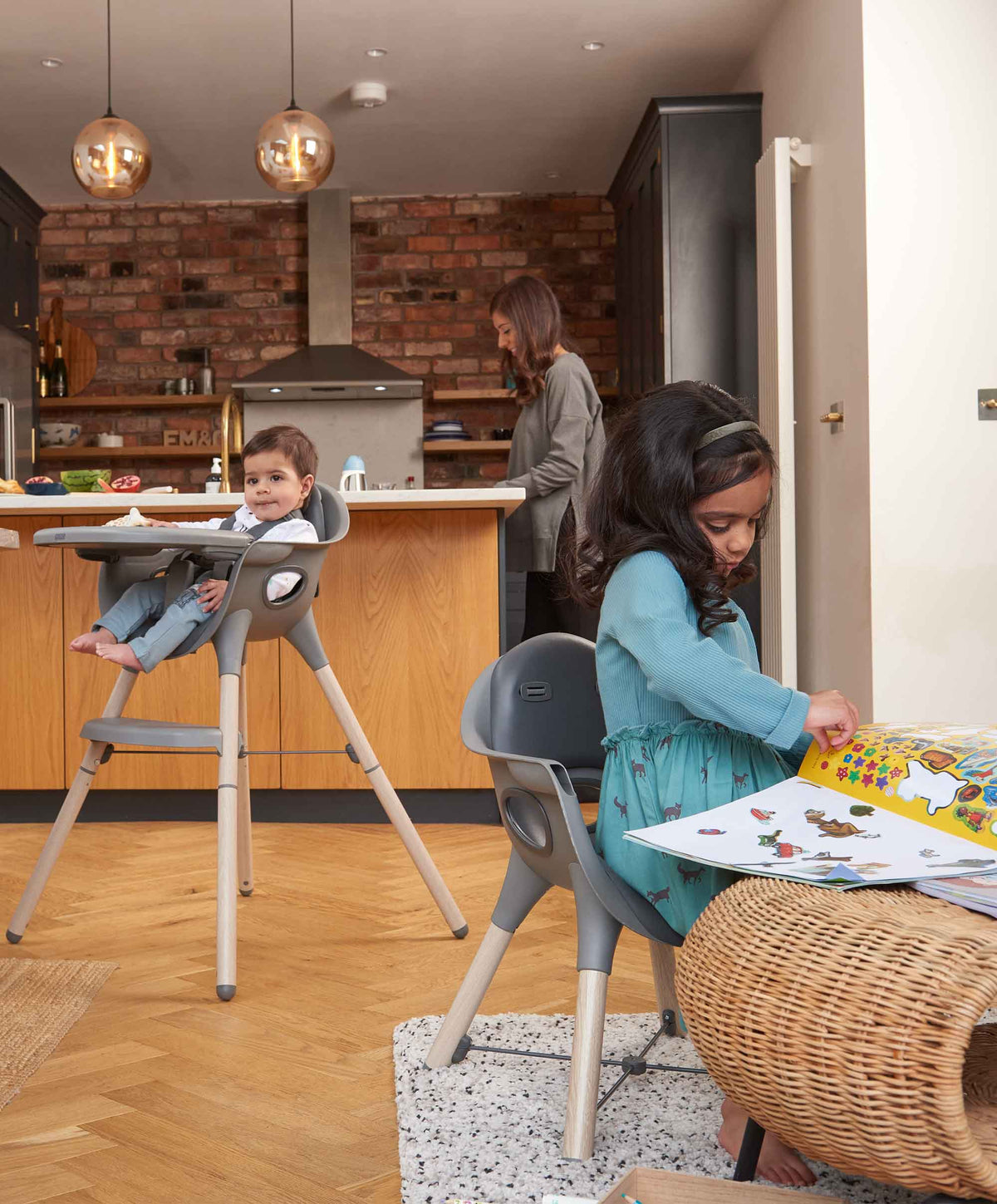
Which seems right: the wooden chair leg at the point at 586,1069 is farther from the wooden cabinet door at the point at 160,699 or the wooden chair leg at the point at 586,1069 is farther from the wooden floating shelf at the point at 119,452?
the wooden floating shelf at the point at 119,452

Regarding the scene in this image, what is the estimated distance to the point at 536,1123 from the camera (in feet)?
4.10

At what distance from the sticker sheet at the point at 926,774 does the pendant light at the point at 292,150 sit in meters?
2.90

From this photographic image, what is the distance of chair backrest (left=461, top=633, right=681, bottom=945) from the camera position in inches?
45.5

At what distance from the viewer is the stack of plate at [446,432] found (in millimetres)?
5902

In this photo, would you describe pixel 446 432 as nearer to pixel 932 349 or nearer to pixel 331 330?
pixel 331 330

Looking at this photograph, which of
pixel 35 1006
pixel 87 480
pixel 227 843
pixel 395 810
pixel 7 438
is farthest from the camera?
pixel 7 438

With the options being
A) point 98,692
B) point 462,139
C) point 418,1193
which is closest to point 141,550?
point 418,1193

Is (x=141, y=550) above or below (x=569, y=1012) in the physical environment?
above

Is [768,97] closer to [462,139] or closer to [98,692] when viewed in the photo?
[462,139]

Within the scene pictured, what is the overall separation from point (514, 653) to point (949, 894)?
585 mm

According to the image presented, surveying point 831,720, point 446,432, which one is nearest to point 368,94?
point 446,432

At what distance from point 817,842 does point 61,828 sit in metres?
1.39

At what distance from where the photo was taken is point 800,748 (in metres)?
1.24

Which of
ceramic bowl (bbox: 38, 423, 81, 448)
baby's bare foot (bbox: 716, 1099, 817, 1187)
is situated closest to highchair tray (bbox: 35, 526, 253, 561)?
baby's bare foot (bbox: 716, 1099, 817, 1187)
